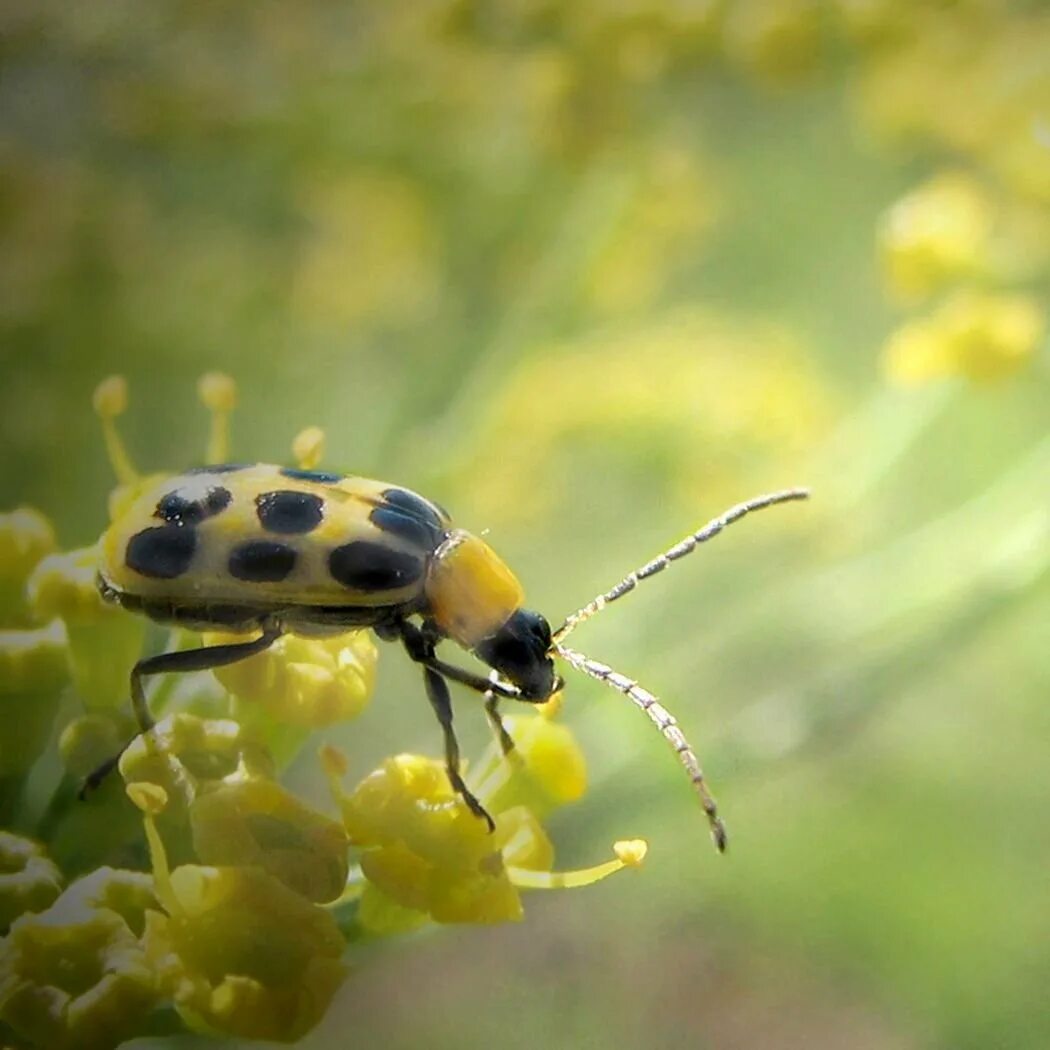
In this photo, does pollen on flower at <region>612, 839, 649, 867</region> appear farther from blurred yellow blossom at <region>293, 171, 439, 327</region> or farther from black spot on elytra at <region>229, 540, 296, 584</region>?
blurred yellow blossom at <region>293, 171, 439, 327</region>

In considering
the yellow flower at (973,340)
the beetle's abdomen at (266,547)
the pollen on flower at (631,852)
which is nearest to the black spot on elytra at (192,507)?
the beetle's abdomen at (266,547)

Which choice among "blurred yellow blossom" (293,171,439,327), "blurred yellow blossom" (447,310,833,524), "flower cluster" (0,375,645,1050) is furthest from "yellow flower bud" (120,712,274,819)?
"blurred yellow blossom" (293,171,439,327)

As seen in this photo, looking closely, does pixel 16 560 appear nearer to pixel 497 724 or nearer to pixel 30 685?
pixel 30 685

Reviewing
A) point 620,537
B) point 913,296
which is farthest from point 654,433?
point 913,296

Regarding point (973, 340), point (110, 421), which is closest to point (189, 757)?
point (110, 421)

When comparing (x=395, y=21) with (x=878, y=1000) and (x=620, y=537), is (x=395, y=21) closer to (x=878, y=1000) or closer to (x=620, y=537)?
(x=620, y=537)

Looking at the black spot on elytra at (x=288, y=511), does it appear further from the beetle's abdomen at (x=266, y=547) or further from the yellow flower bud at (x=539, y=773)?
the yellow flower bud at (x=539, y=773)
